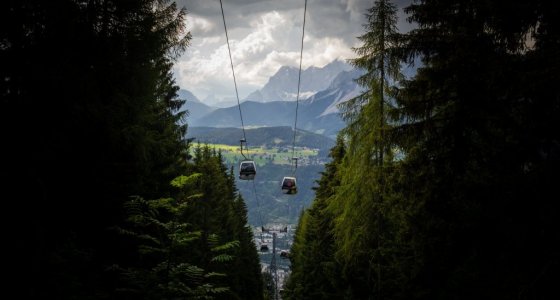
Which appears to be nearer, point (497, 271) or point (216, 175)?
point (497, 271)

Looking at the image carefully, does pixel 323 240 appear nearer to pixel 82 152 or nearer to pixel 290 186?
pixel 290 186

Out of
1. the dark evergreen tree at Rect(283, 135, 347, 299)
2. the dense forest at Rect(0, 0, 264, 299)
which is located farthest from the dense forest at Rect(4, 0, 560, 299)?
the dark evergreen tree at Rect(283, 135, 347, 299)

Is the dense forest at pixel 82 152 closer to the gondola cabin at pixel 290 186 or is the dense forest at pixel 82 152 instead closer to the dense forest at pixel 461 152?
the dense forest at pixel 461 152

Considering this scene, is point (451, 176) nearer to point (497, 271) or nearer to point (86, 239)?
point (497, 271)

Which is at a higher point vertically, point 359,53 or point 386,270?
point 359,53

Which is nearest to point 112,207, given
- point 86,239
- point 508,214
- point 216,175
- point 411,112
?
point 86,239

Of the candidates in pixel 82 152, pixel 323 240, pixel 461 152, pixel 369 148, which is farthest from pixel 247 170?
pixel 461 152

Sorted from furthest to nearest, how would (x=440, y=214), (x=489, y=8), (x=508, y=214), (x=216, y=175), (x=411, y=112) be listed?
1. (x=216, y=175)
2. (x=411, y=112)
3. (x=440, y=214)
4. (x=489, y=8)
5. (x=508, y=214)

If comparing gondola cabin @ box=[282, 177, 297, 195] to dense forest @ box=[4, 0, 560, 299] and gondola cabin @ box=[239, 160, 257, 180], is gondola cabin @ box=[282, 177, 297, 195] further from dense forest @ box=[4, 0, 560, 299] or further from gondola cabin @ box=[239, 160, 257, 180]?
dense forest @ box=[4, 0, 560, 299]
